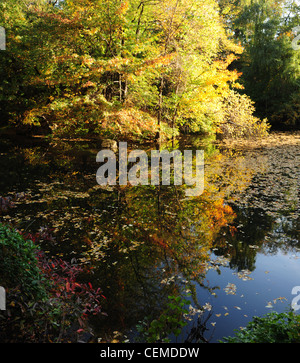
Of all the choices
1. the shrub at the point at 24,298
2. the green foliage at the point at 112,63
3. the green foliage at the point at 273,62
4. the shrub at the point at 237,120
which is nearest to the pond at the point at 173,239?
the shrub at the point at 24,298

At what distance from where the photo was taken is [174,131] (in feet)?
59.3

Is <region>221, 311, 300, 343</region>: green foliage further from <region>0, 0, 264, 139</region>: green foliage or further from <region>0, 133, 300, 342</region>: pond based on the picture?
<region>0, 0, 264, 139</region>: green foliage

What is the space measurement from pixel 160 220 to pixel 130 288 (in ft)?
9.47

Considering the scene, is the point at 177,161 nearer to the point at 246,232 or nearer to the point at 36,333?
the point at 246,232

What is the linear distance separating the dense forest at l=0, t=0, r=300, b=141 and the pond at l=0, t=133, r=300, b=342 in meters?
4.64

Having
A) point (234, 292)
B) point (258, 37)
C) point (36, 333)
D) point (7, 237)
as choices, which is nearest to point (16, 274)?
point (7, 237)

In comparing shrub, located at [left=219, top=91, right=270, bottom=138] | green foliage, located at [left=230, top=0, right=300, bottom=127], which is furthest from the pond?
green foliage, located at [left=230, top=0, right=300, bottom=127]

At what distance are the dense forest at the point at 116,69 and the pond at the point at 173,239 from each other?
464 centimetres

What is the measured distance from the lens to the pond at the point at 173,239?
168 inches

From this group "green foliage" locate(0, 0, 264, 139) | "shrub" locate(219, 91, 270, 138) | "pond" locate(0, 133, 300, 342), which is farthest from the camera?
"shrub" locate(219, 91, 270, 138)

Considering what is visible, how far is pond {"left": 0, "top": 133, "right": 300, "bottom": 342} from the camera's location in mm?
4277

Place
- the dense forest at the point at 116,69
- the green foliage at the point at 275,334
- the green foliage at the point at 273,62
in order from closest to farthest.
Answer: the green foliage at the point at 275,334
the dense forest at the point at 116,69
the green foliage at the point at 273,62

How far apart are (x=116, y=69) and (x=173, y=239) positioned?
9740 mm

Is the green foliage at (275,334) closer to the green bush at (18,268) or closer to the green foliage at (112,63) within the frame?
the green bush at (18,268)
